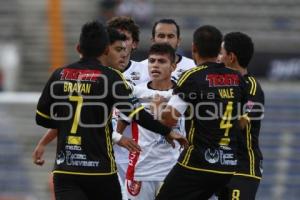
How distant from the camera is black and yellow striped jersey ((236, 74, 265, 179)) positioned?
8.44 metres

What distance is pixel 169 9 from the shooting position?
1967 cm

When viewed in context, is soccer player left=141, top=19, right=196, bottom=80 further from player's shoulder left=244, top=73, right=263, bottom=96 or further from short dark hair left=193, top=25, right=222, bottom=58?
short dark hair left=193, top=25, right=222, bottom=58

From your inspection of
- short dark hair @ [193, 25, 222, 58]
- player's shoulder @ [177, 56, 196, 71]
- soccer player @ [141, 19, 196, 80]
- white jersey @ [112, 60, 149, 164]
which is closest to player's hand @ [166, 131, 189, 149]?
short dark hair @ [193, 25, 222, 58]

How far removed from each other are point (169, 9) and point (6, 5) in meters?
3.44

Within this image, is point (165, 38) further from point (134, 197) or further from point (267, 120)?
point (267, 120)

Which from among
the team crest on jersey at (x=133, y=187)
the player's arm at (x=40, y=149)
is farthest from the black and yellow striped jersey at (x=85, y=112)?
the team crest on jersey at (x=133, y=187)

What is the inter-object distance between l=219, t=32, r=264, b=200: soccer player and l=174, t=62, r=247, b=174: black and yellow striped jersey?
313 mm

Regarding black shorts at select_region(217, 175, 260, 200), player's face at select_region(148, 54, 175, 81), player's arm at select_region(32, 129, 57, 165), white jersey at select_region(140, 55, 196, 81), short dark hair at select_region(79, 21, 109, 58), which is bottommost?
black shorts at select_region(217, 175, 260, 200)

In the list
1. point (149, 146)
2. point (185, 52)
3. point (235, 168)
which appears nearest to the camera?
point (235, 168)

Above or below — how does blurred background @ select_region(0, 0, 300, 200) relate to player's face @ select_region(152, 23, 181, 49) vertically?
below

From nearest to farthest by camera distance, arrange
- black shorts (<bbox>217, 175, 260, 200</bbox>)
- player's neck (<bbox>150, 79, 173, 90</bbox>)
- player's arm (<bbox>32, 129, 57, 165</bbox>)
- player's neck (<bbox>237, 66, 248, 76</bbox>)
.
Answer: player's arm (<bbox>32, 129, 57, 165</bbox>), black shorts (<bbox>217, 175, 260, 200</bbox>), player's neck (<bbox>237, 66, 248, 76</bbox>), player's neck (<bbox>150, 79, 173, 90</bbox>)

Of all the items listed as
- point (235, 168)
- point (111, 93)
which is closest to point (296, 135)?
point (235, 168)

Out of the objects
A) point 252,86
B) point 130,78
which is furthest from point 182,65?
point 252,86

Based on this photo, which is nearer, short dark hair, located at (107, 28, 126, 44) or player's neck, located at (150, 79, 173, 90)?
short dark hair, located at (107, 28, 126, 44)
